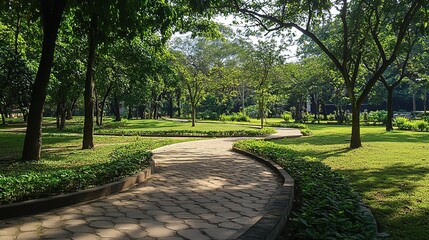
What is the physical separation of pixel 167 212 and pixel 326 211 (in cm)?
200

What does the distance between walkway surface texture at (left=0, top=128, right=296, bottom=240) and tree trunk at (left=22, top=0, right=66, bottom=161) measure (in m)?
3.98

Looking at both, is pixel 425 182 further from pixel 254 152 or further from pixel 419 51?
pixel 419 51

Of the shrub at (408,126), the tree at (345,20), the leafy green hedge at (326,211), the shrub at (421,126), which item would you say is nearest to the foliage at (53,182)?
the leafy green hedge at (326,211)

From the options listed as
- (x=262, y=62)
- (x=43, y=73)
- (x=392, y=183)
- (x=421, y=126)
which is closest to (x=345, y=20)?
(x=392, y=183)

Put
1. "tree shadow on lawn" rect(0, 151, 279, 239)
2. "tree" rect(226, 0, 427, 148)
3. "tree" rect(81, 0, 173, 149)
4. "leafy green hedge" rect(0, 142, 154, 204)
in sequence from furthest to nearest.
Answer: "tree" rect(226, 0, 427, 148), "tree" rect(81, 0, 173, 149), "leafy green hedge" rect(0, 142, 154, 204), "tree shadow on lawn" rect(0, 151, 279, 239)

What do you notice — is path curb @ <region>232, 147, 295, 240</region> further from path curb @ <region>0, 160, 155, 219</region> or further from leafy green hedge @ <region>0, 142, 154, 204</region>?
leafy green hedge @ <region>0, 142, 154, 204</region>

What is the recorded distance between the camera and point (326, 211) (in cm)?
438

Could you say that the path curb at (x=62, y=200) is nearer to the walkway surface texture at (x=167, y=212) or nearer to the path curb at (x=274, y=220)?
the walkway surface texture at (x=167, y=212)

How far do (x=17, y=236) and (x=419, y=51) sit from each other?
30148 mm

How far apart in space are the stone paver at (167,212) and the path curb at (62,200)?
0.11 metres

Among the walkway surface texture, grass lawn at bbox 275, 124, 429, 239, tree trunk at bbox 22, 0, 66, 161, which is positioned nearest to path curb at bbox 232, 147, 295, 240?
the walkway surface texture

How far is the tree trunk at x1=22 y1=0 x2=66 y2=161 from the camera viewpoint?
857 cm

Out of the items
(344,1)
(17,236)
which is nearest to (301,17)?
(344,1)

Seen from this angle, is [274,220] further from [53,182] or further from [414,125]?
[414,125]
